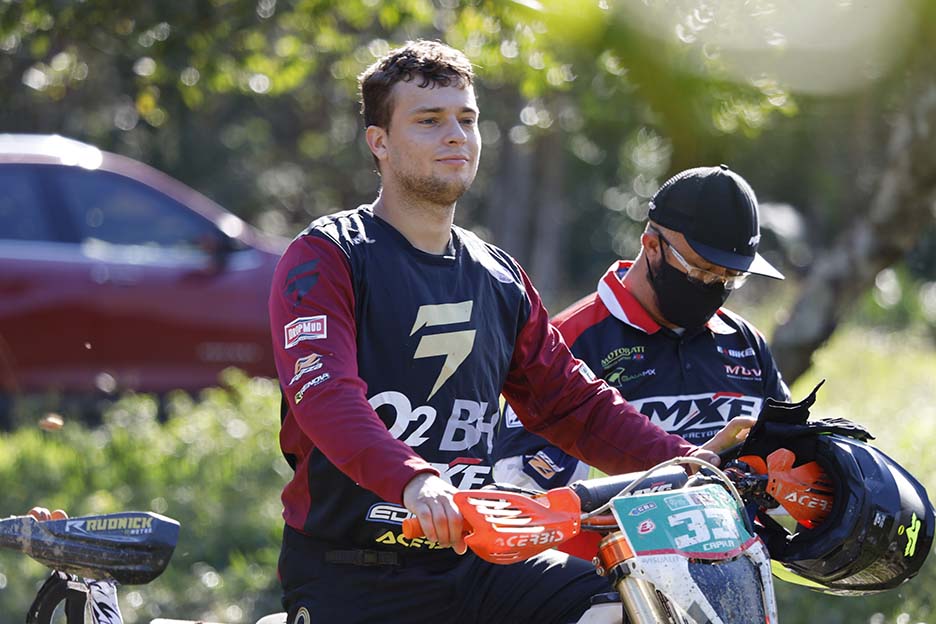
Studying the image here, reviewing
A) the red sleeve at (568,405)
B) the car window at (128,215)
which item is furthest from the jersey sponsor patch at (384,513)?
the car window at (128,215)

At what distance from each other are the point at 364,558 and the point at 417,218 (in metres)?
0.87

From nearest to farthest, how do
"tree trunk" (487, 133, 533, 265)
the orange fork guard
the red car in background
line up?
the orange fork guard, the red car in background, "tree trunk" (487, 133, 533, 265)

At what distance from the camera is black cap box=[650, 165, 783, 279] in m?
4.35

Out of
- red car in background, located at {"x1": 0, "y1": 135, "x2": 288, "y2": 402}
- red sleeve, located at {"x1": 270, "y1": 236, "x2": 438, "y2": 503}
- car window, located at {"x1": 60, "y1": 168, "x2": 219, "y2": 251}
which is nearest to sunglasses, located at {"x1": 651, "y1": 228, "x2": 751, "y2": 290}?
red sleeve, located at {"x1": 270, "y1": 236, "x2": 438, "y2": 503}

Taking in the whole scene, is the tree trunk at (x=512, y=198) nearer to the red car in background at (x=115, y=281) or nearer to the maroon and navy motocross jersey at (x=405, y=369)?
the red car in background at (x=115, y=281)

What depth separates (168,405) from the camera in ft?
34.9

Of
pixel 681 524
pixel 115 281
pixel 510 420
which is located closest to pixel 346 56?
pixel 115 281

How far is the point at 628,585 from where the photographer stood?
8.81 ft

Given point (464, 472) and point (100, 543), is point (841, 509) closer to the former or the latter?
point (464, 472)

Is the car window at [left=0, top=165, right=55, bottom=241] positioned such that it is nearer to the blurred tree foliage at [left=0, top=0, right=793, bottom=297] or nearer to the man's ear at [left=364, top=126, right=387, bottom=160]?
the blurred tree foliage at [left=0, top=0, right=793, bottom=297]

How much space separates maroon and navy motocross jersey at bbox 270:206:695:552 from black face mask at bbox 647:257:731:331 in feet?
2.52

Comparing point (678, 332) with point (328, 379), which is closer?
point (328, 379)

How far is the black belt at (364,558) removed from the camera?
3.39 m

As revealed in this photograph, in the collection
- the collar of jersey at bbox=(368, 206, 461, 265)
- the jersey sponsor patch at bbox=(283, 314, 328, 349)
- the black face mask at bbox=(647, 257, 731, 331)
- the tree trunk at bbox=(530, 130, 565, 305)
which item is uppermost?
the collar of jersey at bbox=(368, 206, 461, 265)
